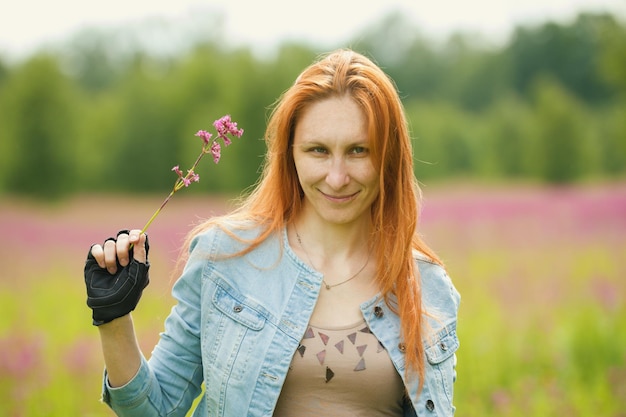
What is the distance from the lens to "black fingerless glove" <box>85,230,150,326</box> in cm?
185

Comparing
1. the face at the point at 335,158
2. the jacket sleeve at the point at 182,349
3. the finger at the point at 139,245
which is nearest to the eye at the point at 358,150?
the face at the point at 335,158

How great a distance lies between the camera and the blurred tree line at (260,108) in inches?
920

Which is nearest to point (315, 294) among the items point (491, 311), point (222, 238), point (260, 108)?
point (222, 238)

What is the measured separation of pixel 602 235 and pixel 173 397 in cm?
830

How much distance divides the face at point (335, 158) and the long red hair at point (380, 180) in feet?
0.10

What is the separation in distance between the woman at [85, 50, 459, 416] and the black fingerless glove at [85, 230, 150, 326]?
0.02 m

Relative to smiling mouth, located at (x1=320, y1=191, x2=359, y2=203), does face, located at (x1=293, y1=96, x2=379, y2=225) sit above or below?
above

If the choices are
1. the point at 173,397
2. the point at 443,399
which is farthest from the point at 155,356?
the point at 443,399

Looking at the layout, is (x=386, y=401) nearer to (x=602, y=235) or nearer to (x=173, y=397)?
(x=173, y=397)

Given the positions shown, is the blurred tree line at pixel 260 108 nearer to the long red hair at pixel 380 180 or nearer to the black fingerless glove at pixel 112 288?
the long red hair at pixel 380 180

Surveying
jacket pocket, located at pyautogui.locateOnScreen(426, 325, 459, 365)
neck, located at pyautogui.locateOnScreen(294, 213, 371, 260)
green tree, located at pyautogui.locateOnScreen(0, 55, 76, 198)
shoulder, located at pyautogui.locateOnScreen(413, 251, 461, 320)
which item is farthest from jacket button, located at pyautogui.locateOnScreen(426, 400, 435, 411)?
green tree, located at pyautogui.locateOnScreen(0, 55, 76, 198)

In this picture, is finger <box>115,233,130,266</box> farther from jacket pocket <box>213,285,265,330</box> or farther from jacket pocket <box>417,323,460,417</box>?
jacket pocket <box>417,323,460,417</box>

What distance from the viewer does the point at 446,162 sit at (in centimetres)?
3581

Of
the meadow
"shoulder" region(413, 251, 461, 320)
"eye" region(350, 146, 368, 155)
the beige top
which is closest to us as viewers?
the beige top
